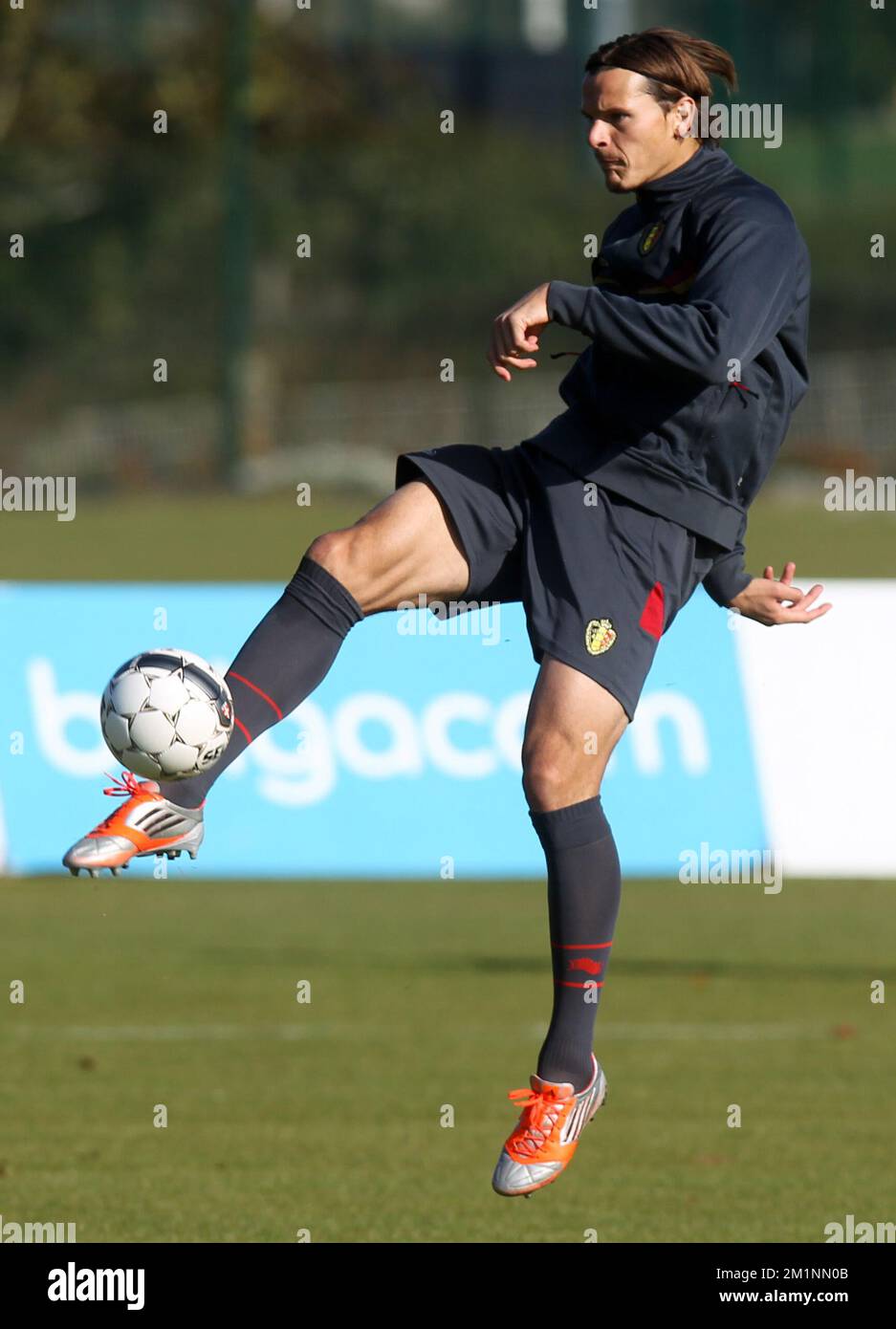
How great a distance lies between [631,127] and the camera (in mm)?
6160

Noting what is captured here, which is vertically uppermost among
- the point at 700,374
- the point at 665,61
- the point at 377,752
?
the point at 665,61

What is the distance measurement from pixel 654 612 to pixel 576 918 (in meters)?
0.81

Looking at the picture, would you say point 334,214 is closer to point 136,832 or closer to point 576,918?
point 576,918

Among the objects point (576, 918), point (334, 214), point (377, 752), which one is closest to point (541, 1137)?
point (576, 918)

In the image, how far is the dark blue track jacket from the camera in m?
5.98

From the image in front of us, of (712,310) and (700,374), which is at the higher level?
(712,310)

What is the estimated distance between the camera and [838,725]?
14.3 meters

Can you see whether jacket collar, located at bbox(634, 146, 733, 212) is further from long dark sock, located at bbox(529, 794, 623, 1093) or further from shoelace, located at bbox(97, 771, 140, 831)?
shoelace, located at bbox(97, 771, 140, 831)

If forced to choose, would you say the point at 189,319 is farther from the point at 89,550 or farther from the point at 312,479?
the point at 89,550

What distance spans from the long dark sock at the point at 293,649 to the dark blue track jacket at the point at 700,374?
71 cm

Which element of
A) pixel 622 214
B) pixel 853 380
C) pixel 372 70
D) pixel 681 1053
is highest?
pixel 372 70

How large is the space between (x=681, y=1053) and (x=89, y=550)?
19577mm

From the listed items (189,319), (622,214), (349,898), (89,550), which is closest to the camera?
(622,214)

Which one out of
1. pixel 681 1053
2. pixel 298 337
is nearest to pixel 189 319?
pixel 298 337
